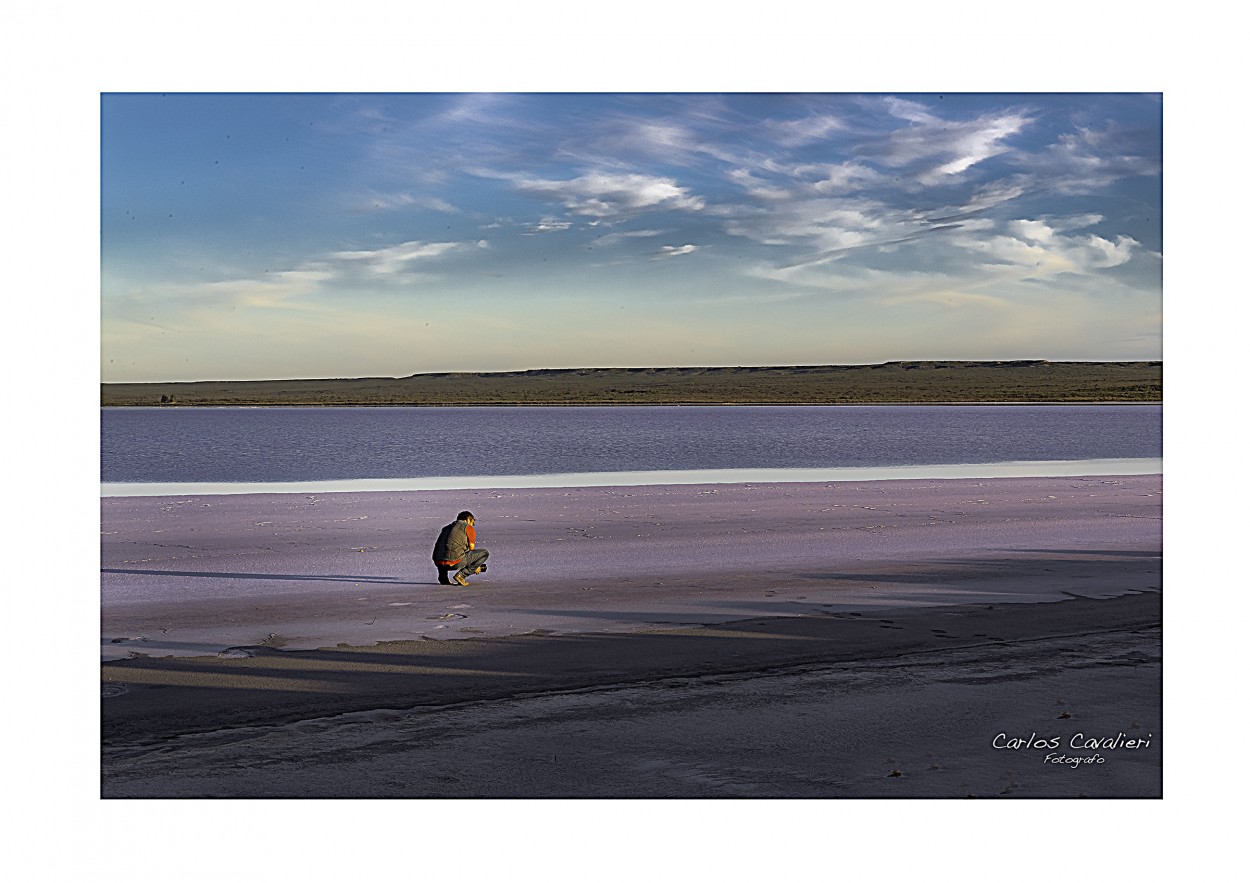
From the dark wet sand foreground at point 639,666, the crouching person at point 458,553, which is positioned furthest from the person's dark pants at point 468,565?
the dark wet sand foreground at point 639,666

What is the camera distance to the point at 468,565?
1281 centimetres

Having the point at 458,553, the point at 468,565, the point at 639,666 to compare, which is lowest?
the point at 639,666

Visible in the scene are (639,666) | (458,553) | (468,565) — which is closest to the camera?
(639,666)

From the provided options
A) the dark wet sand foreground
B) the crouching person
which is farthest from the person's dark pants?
the dark wet sand foreground

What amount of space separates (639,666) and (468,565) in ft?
13.0

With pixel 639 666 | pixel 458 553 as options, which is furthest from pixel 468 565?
pixel 639 666

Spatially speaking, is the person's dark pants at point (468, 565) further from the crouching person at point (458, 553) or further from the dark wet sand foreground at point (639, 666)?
the dark wet sand foreground at point (639, 666)

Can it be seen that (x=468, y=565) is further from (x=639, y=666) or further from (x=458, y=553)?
(x=639, y=666)

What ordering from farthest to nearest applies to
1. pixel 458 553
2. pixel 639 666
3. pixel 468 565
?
pixel 468 565 → pixel 458 553 → pixel 639 666

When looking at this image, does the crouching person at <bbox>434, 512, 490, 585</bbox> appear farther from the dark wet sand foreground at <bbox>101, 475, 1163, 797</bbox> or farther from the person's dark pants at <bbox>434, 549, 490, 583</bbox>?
the dark wet sand foreground at <bbox>101, 475, 1163, 797</bbox>

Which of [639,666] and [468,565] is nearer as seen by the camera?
[639,666]

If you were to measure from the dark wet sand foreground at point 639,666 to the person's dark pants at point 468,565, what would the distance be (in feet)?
0.71

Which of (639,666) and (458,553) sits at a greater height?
(458,553)

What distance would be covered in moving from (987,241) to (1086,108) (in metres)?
3.22
